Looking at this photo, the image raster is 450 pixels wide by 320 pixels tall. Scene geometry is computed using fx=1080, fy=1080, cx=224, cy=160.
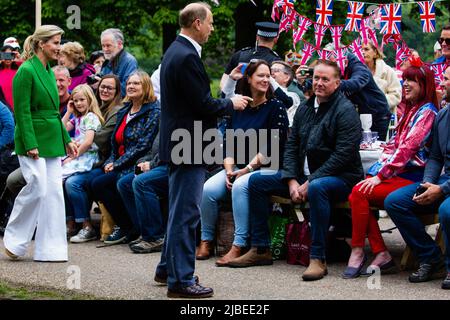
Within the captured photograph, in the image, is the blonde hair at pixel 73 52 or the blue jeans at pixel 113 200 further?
the blonde hair at pixel 73 52

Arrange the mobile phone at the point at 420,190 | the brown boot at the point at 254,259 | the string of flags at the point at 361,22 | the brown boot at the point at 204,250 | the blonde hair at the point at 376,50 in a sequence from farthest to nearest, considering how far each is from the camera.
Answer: the string of flags at the point at 361,22, the blonde hair at the point at 376,50, the brown boot at the point at 204,250, the brown boot at the point at 254,259, the mobile phone at the point at 420,190

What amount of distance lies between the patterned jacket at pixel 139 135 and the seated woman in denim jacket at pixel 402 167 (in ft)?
8.90

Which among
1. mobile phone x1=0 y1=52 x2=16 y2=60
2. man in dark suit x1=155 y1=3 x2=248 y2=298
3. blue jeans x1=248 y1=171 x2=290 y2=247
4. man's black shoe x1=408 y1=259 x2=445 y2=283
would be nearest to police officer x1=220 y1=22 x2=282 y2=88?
blue jeans x1=248 y1=171 x2=290 y2=247

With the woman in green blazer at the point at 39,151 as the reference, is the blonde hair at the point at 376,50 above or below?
above

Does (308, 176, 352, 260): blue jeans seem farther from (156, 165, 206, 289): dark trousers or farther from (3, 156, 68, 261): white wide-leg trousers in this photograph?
(3, 156, 68, 261): white wide-leg trousers

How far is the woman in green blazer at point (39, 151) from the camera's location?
32.2 ft

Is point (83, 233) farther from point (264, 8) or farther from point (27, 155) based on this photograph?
point (264, 8)

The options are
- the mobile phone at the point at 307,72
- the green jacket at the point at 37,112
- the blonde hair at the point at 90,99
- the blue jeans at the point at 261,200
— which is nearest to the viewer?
the blue jeans at the point at 261,200

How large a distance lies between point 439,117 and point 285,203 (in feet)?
5.67

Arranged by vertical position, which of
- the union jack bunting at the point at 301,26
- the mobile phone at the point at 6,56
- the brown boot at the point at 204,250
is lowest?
the brown boot at the point at 204,250

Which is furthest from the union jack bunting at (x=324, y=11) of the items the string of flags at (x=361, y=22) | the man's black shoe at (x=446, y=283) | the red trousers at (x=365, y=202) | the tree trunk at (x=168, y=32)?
the tree trunk at (x=168, y=32)

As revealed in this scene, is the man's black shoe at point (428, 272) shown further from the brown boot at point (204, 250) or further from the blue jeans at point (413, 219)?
the brown boot at point (204, 250)

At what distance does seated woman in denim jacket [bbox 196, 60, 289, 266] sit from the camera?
9.77 metres

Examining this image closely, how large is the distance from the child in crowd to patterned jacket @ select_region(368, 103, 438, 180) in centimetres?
376
